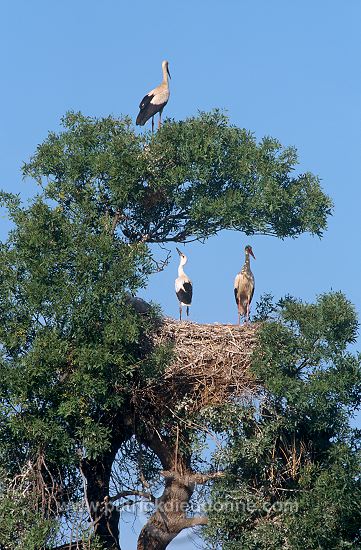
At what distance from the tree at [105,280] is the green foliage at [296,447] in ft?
3.17

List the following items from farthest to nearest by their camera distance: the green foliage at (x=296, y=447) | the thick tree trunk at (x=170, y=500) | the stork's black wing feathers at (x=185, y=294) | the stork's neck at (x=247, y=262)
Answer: the stork's neck at (x=247, y=262) → the stork's black wing feathers at (x=185, y=294) → the thick tree trunk at (x=170, y=500) → the green foliage at (x=296, y=447)

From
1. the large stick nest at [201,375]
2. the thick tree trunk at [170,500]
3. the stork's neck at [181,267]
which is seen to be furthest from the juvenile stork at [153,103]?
the thick tree trunk at [170,500]

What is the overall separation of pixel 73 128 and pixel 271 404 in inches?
216

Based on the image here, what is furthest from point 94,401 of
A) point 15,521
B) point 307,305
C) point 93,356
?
point 307,305

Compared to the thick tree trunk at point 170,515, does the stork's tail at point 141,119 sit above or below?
above

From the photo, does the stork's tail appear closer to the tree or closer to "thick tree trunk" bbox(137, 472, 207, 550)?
the tree

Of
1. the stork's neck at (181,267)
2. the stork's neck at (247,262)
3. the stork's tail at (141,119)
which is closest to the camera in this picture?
the stork's tail at (141,119)

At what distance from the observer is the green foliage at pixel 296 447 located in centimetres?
1945

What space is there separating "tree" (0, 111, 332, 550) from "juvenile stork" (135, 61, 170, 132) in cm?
223

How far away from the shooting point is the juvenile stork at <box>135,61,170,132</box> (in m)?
24.5

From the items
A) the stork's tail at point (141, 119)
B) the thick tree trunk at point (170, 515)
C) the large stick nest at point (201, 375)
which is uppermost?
the stork's tail at point (141, 119)

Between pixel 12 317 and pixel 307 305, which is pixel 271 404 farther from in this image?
pixel 12 317

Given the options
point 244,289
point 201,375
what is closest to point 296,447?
point 201,375

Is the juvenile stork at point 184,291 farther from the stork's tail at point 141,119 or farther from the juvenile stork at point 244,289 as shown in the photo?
the stork's tail at point 141,119
